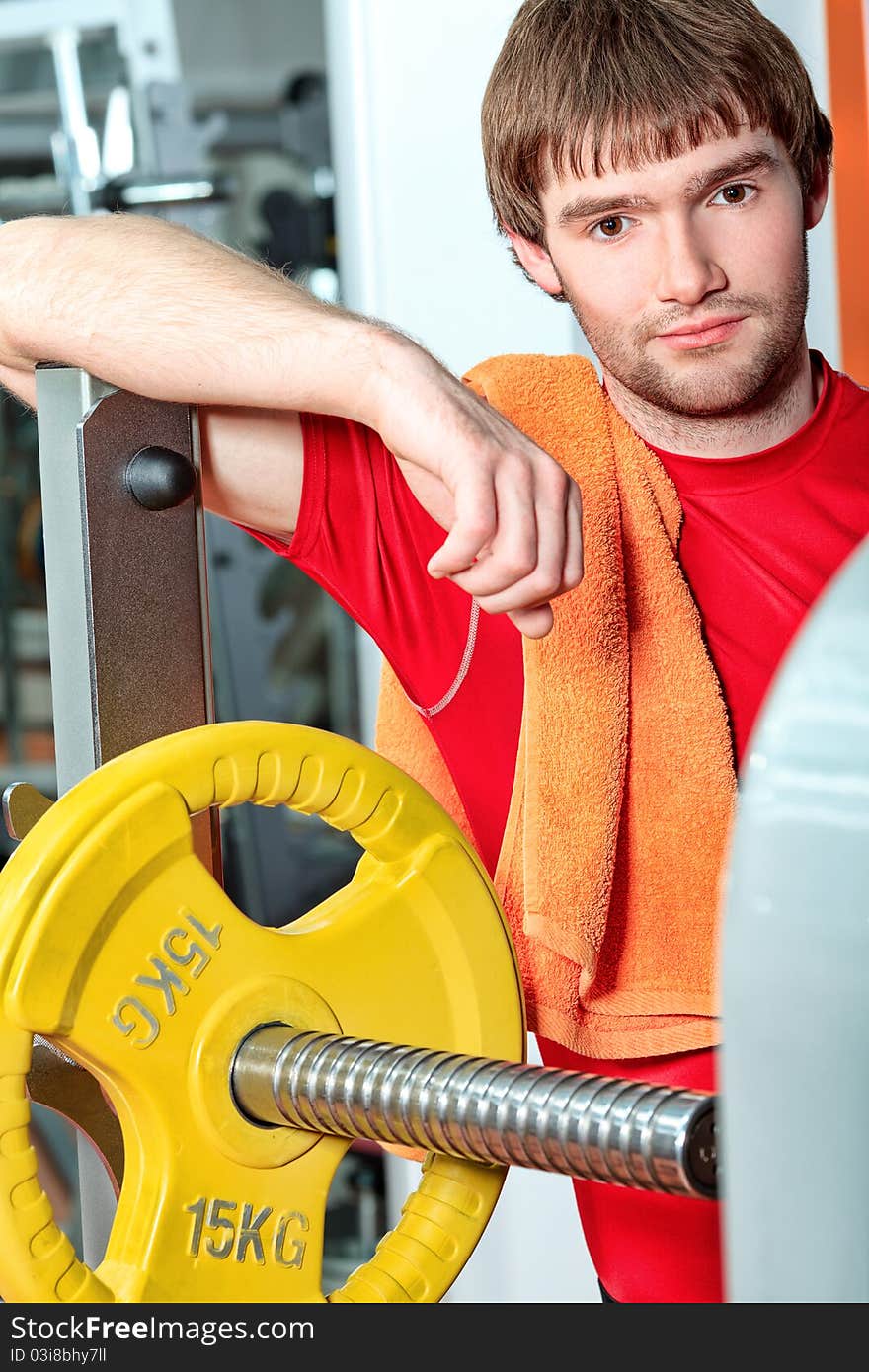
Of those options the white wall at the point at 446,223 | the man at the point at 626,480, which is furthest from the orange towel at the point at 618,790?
the white wall at the point at 446,223

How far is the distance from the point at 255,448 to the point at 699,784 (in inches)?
12.3

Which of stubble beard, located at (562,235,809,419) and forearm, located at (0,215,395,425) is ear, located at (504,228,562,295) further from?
forearm, located at (0,215,395,425)

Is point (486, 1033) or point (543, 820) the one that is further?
point (543, 820)

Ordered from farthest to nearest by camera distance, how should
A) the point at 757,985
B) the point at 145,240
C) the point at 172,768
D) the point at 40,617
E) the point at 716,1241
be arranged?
the point at 40,617 < the point at 716,1241 < the point at 145,240 < the point at 172,768 < the point at 757,985

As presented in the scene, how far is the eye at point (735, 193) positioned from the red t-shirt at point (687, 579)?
0.50 ft

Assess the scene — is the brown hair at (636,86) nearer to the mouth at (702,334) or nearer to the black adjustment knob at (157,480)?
the mouth at (702,334)

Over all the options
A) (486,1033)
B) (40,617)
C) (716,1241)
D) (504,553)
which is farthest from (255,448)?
(40,617)

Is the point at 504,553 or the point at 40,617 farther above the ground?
the point at 504,553

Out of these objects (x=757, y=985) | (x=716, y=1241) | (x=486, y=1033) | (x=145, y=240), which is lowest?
(x=716, y=1241)

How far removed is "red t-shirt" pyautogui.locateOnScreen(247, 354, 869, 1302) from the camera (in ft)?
3.01

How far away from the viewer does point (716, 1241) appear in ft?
3.09

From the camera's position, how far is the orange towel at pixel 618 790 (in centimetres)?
85

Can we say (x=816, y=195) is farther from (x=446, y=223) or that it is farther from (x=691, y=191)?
(x=446, y=223)

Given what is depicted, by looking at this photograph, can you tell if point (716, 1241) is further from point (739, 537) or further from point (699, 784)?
point (739, 537)
